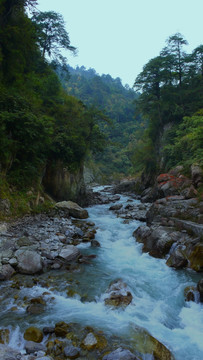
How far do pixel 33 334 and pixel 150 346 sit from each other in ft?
6.54

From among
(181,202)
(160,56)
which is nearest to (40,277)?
(181,202)

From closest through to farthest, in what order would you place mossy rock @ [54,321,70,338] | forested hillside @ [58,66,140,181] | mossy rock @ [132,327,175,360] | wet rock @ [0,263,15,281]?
1. mossy rock @ [132,327,175,360]
2. mossy rock @ [54,321,70,338]
3. wet rock @ [0,263,15,281]
4. forested hillside @ [58,66,140,181]

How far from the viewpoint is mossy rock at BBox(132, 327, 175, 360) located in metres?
3.28

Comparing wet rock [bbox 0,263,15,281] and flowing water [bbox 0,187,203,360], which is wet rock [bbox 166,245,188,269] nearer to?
flowing water [bbox 0,187,203,360]

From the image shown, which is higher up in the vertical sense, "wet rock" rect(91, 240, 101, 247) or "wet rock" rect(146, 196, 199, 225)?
"wet rock" rect(146, 196, 199, 225)

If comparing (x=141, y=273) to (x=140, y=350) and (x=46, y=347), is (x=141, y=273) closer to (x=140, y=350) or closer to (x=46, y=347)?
(x=140, y=350)

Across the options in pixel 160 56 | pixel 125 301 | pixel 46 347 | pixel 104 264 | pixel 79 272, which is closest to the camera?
pixel 46 347

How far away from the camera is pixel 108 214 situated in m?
14.8

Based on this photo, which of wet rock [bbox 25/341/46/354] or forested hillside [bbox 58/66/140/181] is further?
forested hillside [bbox 58/66/140/181]

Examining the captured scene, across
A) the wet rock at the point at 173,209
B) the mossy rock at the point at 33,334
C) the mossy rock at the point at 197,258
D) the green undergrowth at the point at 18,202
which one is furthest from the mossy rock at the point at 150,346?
the green undergrowth at the point at 18,202

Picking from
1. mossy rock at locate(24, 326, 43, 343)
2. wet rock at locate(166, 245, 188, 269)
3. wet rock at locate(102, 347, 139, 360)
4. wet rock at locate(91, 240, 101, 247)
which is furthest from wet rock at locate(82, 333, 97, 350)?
wet rock at locate(91, 240, 101, 247)

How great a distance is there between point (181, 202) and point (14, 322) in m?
8.89

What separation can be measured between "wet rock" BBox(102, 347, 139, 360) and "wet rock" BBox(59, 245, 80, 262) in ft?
12.2

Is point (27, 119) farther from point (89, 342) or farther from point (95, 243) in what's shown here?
point (89, 342)
